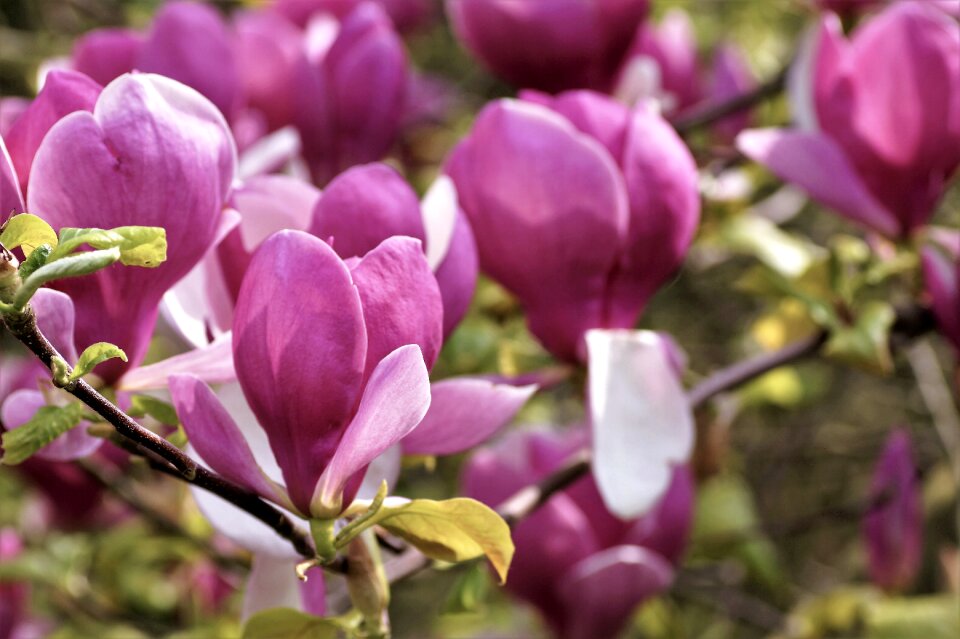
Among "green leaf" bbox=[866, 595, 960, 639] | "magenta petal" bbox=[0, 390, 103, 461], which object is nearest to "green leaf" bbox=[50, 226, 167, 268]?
"magenta petal" bbox=[0, 390, 103, 461]

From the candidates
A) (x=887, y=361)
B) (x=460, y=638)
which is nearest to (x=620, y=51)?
(x=887, y=361)

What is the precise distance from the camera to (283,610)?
45cm

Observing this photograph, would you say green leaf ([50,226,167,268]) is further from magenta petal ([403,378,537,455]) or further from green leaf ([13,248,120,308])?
magenta petal ([403,378,537,455])

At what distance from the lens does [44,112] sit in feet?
1.39

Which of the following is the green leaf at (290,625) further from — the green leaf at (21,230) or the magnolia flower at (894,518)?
the magnolia flower at (894,518)

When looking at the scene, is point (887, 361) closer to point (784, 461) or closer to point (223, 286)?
point (223, 286)

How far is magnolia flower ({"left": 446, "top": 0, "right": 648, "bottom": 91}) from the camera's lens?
2.54 feet

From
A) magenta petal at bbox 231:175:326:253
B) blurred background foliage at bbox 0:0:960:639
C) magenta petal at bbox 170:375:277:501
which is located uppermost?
magenta petal at bbox 231:175:326:253

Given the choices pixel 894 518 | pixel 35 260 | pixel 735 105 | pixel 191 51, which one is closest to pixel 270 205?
pixel 35 260

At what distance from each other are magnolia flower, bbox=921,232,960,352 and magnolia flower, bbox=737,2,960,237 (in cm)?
5

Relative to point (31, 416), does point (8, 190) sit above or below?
above

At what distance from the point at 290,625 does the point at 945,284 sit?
1.33 feet

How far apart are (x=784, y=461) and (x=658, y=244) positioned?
0.83m

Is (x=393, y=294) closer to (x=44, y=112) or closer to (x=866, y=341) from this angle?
(x=44, y=112)
